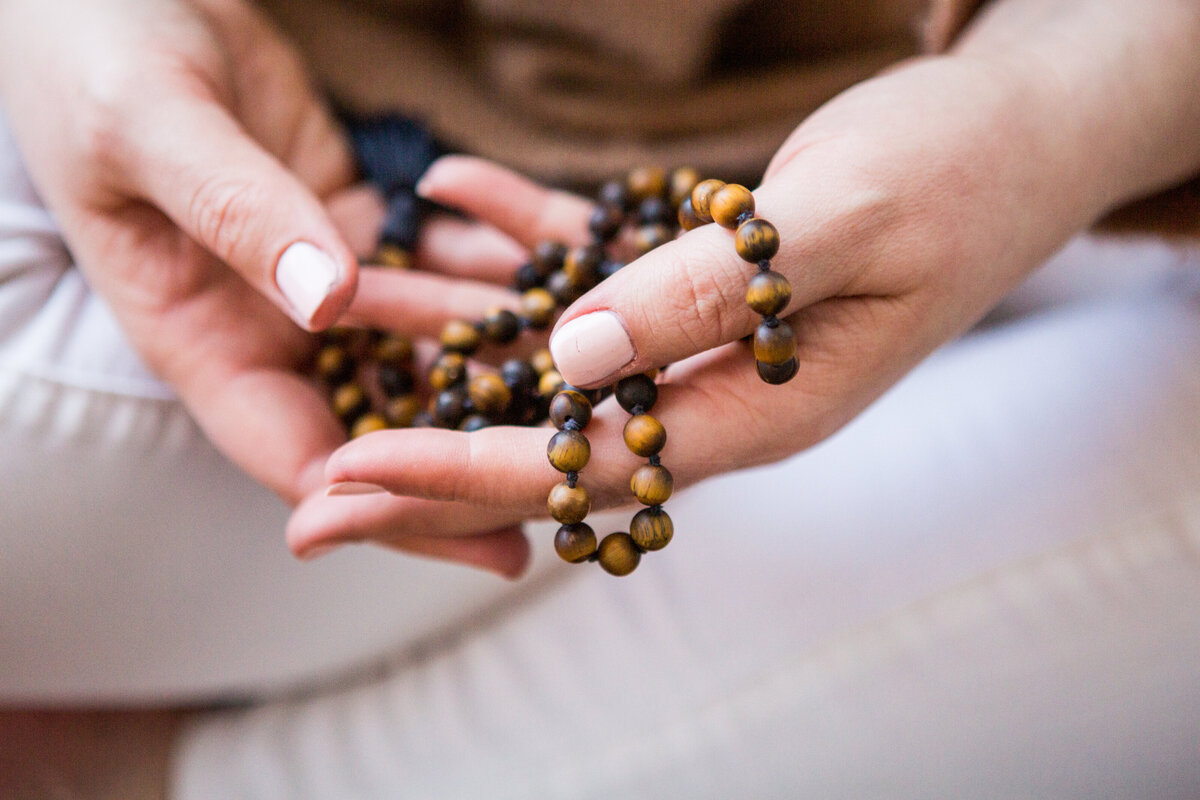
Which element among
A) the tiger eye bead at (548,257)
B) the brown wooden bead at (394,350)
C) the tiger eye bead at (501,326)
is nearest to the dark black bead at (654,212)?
the tiger eye bead at (548,257)

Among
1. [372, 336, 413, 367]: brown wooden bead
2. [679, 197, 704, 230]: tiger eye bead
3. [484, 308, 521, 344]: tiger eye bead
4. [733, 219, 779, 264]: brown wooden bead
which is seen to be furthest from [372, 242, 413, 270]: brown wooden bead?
[733, 219, 779, 264]: brown wooden bead

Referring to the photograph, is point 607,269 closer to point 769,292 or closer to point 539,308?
point 539,308

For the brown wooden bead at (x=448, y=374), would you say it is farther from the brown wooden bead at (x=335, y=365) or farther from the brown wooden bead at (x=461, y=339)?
the brown wooden bead at (x=335, y=365)

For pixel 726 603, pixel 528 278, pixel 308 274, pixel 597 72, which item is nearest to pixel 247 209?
pixel 308 274

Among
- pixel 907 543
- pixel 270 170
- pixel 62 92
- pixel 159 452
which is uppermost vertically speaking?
pixel 62 92

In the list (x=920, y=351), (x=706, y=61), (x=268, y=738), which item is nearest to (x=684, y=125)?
(x=706, y=61)

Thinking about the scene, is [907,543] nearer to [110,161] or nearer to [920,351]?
[920,351]
